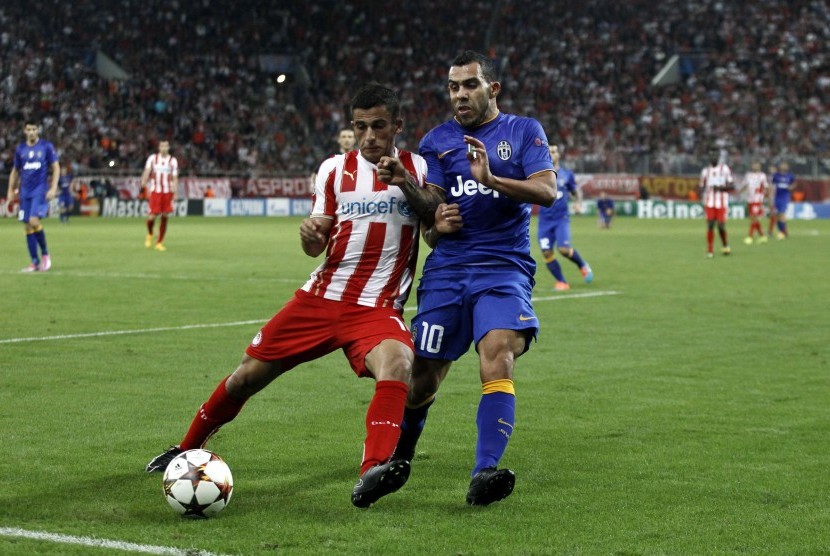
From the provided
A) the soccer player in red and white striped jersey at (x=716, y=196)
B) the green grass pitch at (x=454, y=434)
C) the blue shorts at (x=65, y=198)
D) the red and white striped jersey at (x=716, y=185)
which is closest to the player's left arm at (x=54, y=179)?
the green grass pitch at (x=454, y=434)

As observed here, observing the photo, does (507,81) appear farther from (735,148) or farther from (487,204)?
(487,204)

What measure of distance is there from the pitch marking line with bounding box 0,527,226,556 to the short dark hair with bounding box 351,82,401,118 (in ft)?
7.23

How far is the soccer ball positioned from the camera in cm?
516

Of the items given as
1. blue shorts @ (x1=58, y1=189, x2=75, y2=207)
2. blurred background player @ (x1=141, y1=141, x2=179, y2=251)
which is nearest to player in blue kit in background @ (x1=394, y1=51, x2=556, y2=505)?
blurred background player @ (x1=141, y1=141, x2=179, y2=251)

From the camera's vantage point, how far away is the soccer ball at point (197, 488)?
5.16 metres

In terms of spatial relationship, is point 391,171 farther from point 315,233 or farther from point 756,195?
point 756,195

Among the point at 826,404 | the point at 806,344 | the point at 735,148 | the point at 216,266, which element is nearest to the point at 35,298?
the point at 216,266

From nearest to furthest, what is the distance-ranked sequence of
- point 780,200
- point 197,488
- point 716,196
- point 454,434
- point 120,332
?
point 197,488
point 454,434
point 120,332
point 716,196
point 780,200

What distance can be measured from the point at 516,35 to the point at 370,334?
52.0 m

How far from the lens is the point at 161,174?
2639cm

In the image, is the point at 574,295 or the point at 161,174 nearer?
the point at 574,295

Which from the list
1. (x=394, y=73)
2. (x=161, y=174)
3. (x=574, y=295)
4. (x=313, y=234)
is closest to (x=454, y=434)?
(x=313, y=234)

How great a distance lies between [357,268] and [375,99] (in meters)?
0.83

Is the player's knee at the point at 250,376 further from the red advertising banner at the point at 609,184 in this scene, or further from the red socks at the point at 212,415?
the red advertising banner at the point at 609,184
